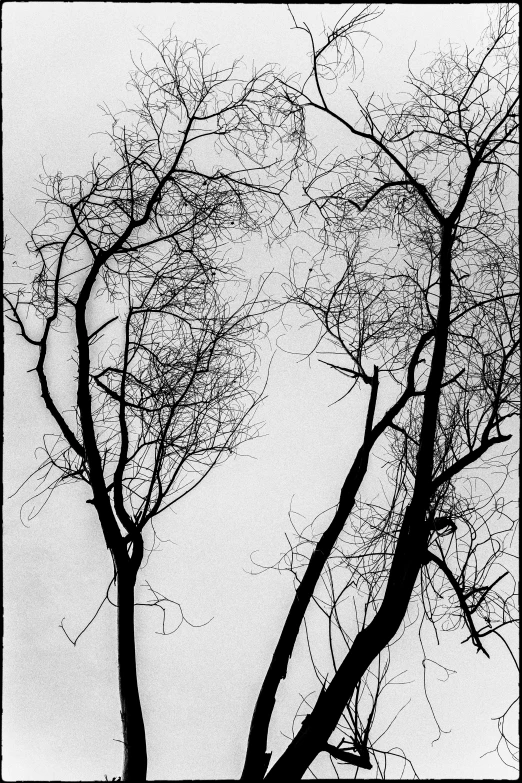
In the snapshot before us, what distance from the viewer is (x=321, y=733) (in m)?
3.38

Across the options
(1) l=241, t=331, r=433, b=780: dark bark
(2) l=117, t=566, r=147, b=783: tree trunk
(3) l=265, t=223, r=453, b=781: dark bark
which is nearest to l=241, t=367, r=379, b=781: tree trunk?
(1) l=241, t=331, r=433, b=780: dark bark

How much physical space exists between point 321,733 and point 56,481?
2.15 metres

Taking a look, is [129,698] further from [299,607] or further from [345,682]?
[345,682]

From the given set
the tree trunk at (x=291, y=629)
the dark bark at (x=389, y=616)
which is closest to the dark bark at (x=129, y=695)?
the tree trunk at (x=291, y=629)

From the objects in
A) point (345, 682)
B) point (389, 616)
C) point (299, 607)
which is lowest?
point (345, 682)

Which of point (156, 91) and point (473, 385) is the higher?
point (156, 91)

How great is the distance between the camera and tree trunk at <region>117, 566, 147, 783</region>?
372 cm

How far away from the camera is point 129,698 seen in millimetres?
3744

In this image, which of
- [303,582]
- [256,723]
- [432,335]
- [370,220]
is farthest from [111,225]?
[256,723]

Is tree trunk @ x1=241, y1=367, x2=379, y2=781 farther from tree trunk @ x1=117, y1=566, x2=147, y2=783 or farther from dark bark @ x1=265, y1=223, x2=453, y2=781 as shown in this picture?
tree trunk @ x1=117, y1=566, x2=147, y2=783

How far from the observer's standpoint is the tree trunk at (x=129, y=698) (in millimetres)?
3725

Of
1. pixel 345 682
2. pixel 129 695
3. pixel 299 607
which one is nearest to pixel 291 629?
pixel 299 607

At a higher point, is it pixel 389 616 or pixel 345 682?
pixel 389 616

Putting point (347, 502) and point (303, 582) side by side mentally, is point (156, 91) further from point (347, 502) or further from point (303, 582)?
point (303, 582)
